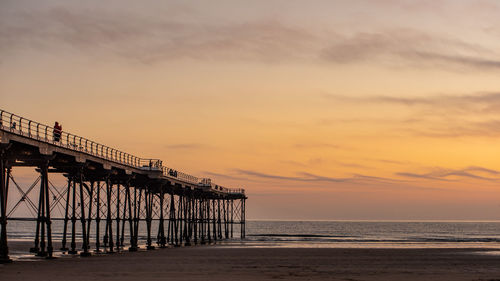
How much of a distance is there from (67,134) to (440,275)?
27.3 meters

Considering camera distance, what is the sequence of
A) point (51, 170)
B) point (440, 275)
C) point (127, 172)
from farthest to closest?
1. point (127, 172)
2. point (51, 170)
3. point (440, 275)

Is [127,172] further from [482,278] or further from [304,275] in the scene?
[482,278]

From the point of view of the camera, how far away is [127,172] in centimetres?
6094

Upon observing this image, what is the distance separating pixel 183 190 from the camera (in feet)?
297

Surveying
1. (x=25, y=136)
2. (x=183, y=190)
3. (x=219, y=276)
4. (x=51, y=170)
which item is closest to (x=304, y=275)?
(x=219, y=276)

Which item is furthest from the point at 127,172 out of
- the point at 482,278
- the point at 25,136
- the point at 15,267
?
the point at 482,278

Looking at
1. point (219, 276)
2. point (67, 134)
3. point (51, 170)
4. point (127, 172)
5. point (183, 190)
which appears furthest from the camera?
point (183, 190)

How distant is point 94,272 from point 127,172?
28.0m

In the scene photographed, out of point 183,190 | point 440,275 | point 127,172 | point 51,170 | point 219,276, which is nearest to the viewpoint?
point 219,276

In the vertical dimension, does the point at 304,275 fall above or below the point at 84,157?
below

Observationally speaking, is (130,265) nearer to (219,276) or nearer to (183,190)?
(219,276)

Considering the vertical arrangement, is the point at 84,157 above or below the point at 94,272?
above

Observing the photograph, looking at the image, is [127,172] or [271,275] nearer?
[271,275]

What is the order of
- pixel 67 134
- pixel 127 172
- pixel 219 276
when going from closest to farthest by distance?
pixel 219 276, pixel 67 134, pixel 127 172
